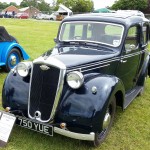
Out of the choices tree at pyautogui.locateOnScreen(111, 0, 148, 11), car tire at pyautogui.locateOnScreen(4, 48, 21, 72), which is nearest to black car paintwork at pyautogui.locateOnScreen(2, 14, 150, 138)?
car tire at pyautogui.locateOnScreen(4, 48, 21, 72)

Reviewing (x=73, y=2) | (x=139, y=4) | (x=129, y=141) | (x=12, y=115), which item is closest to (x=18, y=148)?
A: (x=12, y=115)

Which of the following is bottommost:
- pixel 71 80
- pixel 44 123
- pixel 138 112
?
pixel 138 112

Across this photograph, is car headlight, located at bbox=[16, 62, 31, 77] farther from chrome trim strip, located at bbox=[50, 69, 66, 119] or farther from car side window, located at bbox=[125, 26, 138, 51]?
car side window, located at bbox=[125, 26, 138, 51]

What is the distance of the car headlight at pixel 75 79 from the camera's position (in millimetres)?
3461

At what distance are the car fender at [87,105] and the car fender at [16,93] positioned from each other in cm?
58

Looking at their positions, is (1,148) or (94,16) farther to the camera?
(94,16)

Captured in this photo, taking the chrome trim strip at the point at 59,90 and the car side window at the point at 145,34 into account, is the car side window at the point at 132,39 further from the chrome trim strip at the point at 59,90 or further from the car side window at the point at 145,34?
the chrome trim strip at the point at 59,90

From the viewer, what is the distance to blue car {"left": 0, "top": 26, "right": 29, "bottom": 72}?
694cm

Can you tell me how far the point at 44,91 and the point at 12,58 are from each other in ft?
13.1

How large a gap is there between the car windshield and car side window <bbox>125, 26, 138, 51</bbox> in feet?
0.67

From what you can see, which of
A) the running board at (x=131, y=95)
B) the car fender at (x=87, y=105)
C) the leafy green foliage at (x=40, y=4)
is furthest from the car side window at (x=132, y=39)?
the leafy green foliage at (x=40, y=4)

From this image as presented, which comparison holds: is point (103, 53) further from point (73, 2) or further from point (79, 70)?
point (73, 2)

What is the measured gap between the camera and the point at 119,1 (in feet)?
190

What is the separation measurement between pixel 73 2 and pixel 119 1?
1560 centimetres
